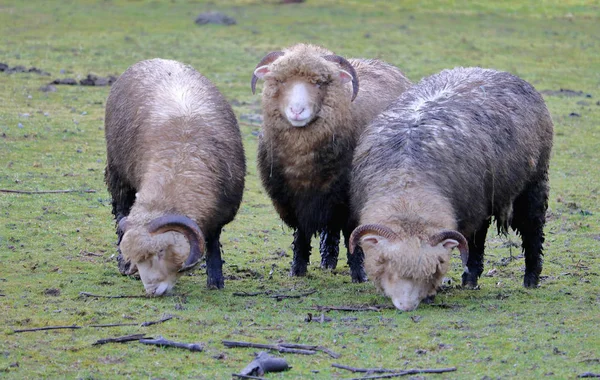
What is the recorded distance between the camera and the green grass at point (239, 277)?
6.84m

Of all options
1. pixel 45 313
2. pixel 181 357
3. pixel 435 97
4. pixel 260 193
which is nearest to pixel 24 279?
pixel 45 313

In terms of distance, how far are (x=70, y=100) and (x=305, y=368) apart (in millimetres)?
11904

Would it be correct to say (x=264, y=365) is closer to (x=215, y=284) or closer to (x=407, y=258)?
(x=407, y=258)

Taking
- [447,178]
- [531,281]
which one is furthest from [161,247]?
[531,281]

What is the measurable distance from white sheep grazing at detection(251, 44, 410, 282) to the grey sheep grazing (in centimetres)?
42

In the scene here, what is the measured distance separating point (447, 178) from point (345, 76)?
5.06 feet

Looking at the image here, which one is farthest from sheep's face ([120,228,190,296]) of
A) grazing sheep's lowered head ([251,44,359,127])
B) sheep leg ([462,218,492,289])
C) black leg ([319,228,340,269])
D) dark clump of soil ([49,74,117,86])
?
dark clump of soil ([49,74,117,86])

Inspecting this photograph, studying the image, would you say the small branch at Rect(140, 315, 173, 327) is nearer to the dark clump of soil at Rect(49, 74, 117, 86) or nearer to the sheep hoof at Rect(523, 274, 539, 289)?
the sheep hoof at Rect(523, 274, 539, 289)

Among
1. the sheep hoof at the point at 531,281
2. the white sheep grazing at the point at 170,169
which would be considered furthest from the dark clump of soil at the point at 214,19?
the sheep hoof at the point at 531,281

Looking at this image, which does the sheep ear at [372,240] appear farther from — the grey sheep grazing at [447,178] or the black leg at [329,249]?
the black leg at [329,249]

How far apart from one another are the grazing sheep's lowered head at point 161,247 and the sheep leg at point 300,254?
182cm

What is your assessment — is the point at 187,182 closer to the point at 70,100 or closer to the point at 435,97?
the point at 435,97

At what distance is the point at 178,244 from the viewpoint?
8266mm

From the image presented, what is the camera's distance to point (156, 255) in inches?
324
